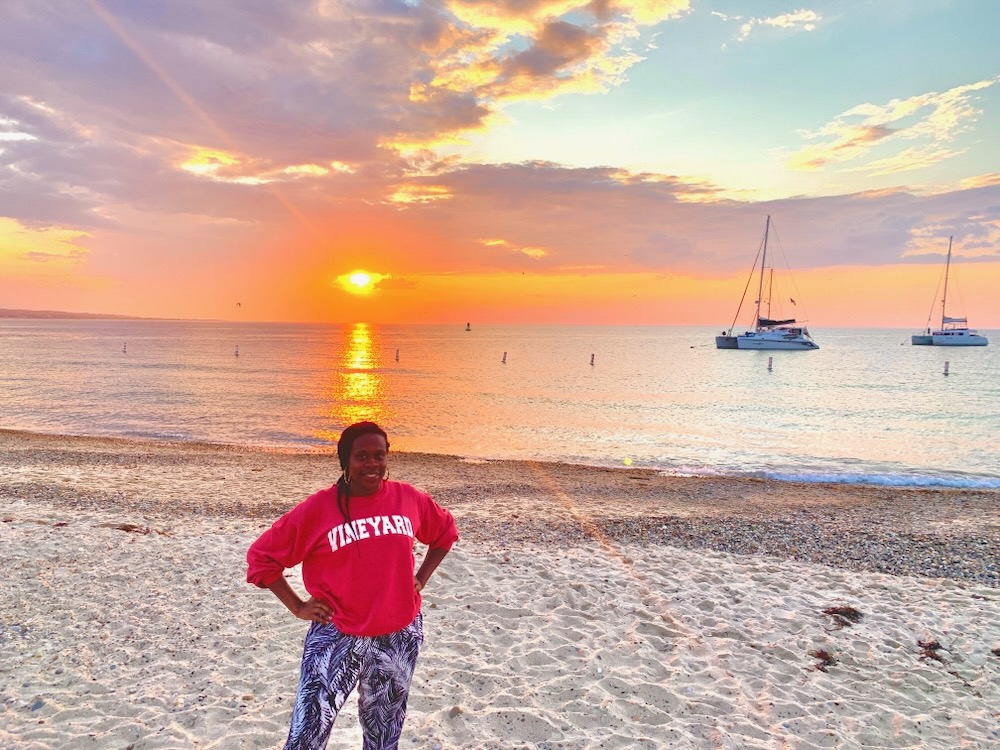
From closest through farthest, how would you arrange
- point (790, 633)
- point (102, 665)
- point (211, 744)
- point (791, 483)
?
point (211, 744)
point (102, 665)
point (790, 633)
point (791, 483)

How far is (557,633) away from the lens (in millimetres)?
6043

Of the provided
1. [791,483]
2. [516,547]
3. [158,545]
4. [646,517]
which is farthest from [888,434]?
[158,545]

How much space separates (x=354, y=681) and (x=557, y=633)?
3.55 metres

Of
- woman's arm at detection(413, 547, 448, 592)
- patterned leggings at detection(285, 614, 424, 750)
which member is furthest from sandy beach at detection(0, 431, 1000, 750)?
woman's arm at detection(413, 547, 448, 592)

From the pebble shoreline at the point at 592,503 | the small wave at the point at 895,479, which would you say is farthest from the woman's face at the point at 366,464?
the small wave at the point at 895,479

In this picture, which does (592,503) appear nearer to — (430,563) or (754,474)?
(754,474)

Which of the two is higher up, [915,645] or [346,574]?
[346,574]

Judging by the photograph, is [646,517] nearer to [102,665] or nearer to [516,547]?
[516,547]

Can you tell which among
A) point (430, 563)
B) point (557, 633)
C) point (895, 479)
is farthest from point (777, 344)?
point (430, 563)

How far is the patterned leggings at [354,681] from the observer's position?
2.81 m

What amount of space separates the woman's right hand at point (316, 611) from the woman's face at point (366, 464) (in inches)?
21.4

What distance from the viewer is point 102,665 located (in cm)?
519

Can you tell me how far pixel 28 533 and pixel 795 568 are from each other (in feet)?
35.0

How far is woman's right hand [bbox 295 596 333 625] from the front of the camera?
284cm
